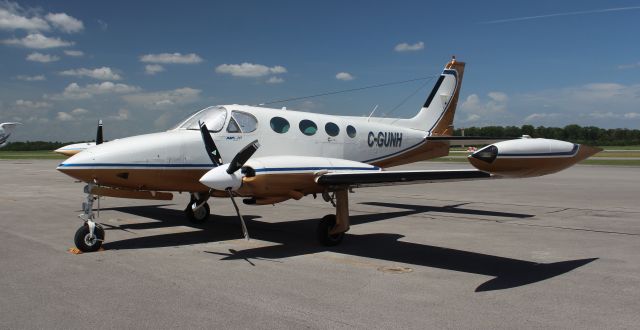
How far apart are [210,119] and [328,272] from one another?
14.8 ft

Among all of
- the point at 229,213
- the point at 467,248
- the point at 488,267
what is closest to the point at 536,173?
the point at 488,267

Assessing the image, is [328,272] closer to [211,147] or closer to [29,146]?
[211,147]

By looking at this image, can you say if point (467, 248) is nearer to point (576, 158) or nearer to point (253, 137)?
point (576, 158)

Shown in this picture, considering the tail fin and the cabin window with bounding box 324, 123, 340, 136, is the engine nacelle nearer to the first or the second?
the cabin window with bounding box 324, 123, 340, 136

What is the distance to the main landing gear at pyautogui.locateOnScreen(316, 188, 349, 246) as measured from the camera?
9.62m

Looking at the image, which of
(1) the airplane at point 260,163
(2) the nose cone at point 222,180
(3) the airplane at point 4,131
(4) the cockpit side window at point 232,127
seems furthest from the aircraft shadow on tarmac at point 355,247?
(3) the airplane at point 4,131

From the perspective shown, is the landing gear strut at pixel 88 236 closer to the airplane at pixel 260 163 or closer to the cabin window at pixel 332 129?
the airplane at pixel 260 163

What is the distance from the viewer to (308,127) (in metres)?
11.6

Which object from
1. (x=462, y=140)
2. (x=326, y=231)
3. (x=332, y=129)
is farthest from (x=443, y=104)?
(x=326, y=231)

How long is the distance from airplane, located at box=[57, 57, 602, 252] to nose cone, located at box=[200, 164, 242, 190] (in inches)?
0.6

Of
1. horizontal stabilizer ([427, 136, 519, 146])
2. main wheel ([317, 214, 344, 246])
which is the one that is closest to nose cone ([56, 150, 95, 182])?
main wheel ([317, 214, 344, 246])

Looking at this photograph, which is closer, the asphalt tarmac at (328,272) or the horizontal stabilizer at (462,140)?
the asphalt tarmac at (328,272)

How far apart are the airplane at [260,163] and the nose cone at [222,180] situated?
0.02 meters

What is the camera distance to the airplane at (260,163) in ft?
23.1
